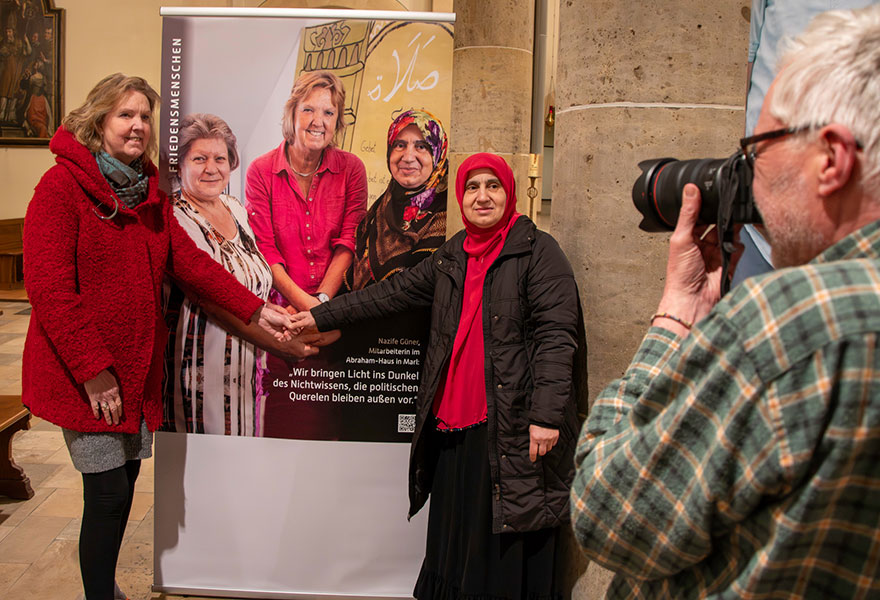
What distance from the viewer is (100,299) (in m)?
2.40

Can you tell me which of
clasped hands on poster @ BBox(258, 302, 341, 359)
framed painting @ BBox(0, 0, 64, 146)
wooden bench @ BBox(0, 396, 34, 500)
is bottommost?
wooden bench @ BBox(0, 396, 34, 500)

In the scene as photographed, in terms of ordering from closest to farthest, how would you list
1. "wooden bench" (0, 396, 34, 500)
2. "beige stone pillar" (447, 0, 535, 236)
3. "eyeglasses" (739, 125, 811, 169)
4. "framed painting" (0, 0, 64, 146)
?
1. "eyeglasses" (739, 125, 811, 169)
2. "wooden bench" (0, 396, 34, 500)
3. "beige stone pillar" (447, 0, 535, 236)
4. "framed painting" (0, 0, 64, 146)

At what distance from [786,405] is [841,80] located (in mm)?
346

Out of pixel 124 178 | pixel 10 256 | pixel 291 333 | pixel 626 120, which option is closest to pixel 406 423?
pixel 291 333

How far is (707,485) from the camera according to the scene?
2.68 ft

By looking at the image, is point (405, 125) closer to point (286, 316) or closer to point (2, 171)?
point (286, 316)

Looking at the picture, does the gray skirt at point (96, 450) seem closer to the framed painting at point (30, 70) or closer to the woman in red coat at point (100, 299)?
the woman in red coat at point (100, 299)

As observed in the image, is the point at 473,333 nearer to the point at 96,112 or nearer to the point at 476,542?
the point at 476,542

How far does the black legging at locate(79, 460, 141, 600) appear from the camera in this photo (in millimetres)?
2447

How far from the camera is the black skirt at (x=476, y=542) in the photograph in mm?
2428

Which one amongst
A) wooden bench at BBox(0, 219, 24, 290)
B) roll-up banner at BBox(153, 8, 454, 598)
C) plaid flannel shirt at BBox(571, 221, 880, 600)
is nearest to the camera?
plaid flannel shirt at BBox(571, 221, 880, 600)

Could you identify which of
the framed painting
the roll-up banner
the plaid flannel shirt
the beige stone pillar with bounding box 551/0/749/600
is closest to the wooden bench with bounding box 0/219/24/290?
the framed painting

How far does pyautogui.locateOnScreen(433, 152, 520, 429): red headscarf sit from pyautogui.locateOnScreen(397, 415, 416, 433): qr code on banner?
0.30 meters

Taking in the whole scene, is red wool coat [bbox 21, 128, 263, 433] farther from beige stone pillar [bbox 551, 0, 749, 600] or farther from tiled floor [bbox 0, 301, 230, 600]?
beige stone pillar [bbox 551, 0, 749, 600]
